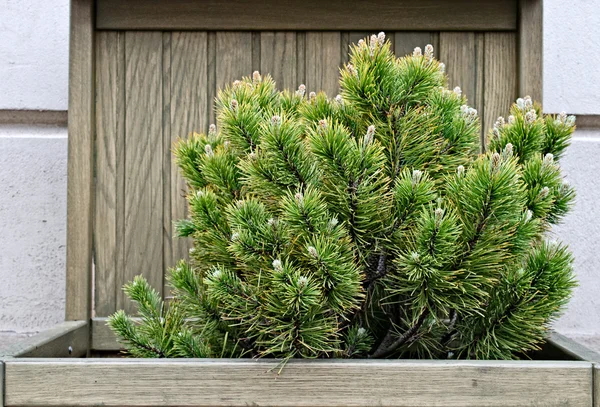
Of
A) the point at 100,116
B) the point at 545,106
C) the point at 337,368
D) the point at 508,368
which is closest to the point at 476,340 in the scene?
the point at 508,368

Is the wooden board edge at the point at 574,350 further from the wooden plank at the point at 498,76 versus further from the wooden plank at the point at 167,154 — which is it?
the wooden plank at the point at 167,154

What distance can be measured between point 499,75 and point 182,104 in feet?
2.56

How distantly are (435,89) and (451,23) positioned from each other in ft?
1.61

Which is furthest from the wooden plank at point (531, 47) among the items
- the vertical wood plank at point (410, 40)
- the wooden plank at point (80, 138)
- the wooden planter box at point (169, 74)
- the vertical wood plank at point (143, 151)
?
the wooden plank at point (80, 138)

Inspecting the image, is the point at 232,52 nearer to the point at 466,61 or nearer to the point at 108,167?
the point at 108,167

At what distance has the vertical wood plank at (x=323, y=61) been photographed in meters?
1.50

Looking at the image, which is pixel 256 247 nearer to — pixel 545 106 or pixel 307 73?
pixel 307 73

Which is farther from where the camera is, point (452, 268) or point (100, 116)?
point (100, 116)

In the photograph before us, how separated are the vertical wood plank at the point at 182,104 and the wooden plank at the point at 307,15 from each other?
5 centimetres

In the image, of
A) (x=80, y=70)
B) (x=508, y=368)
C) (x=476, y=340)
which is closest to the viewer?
(x=508, y=368)

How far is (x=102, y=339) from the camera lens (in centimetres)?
147

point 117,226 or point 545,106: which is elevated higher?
point 545,106

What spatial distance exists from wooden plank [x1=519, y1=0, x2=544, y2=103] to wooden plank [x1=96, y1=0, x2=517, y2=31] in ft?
0.10

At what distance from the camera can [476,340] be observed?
1061 millimetres
